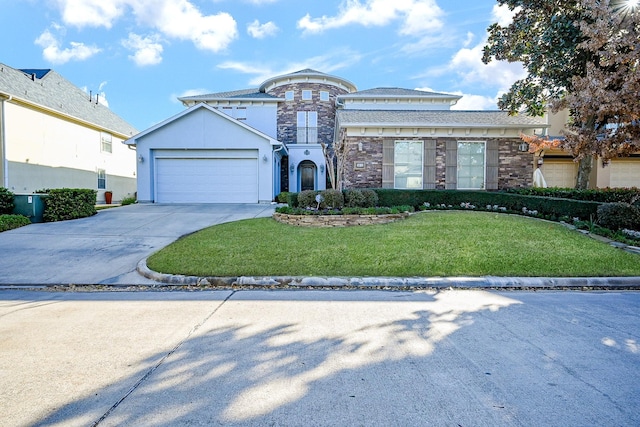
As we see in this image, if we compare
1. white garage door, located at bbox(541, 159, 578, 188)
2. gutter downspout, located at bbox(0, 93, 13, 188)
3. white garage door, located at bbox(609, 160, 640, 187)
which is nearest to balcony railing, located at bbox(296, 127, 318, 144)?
white garage door, located at bbox(541, 159, 578, 188)

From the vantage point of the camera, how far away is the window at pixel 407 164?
Result: 575 inches

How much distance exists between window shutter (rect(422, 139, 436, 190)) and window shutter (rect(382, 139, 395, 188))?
1.40 metres

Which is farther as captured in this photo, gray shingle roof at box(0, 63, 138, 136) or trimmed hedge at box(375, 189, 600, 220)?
gray shingle roof at box(0, 63, 138, 136)

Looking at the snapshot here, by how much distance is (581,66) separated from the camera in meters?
12.5

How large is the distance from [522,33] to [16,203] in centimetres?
A: 1883

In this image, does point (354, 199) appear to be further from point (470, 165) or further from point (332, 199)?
point (470, 165)

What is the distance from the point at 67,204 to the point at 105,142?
12442 millimetres

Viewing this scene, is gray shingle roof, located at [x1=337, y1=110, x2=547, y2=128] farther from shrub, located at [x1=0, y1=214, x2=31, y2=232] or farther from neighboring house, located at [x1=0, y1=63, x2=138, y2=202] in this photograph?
neighboring house, located at [x1=0, y1=63, x2=138, y2=202]

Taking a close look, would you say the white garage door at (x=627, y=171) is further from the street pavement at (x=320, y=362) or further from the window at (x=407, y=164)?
the street pavement at (x=320, y=362)

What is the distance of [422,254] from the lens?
7180 millimetres

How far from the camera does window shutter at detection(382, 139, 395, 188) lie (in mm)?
14438

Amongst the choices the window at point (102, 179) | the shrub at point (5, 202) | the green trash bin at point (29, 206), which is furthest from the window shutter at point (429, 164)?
the window at point (102, 179)

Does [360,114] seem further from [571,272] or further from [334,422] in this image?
[334,422]

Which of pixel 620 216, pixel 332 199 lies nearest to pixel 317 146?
pixel 332 199
